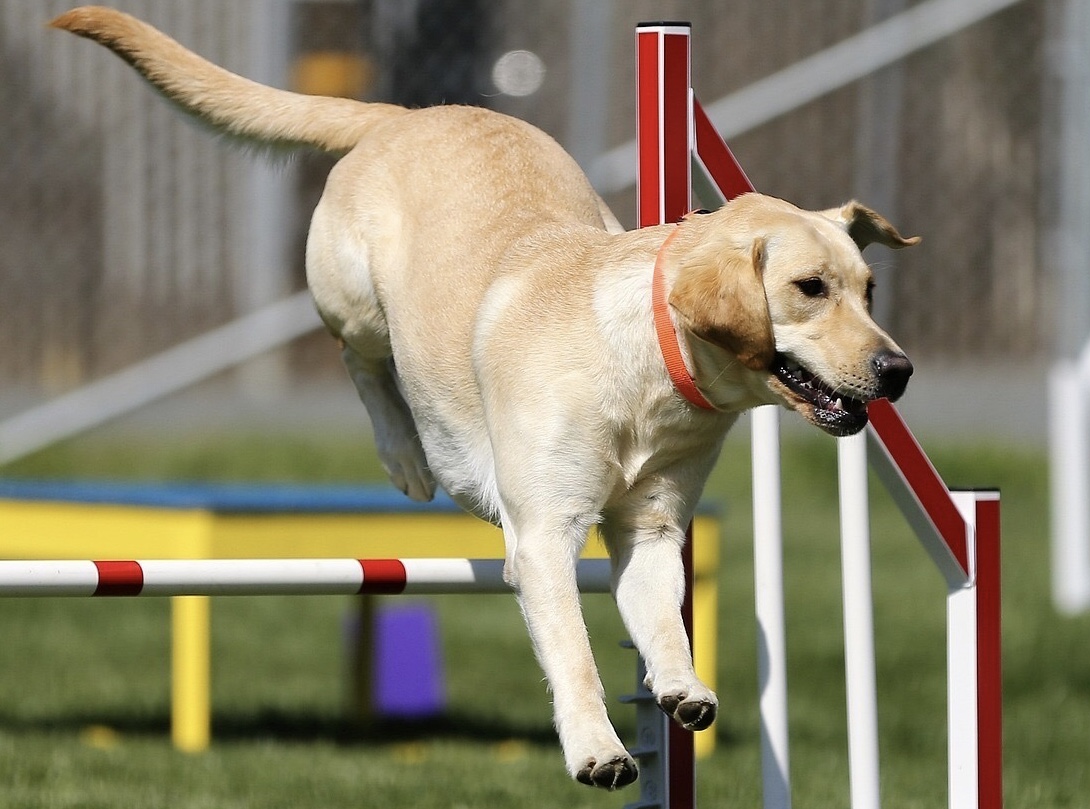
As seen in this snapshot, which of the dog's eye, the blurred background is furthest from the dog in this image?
the blurred background

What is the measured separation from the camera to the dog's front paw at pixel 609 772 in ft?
10.2

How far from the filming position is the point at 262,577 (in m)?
3.54

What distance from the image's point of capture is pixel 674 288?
10.6ft

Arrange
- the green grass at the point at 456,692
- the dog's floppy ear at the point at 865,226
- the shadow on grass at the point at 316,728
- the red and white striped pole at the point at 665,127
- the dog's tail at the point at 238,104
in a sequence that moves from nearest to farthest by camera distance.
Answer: the dog's floppy ear at the point at 865,226 < the red and white striped pole at the point at 665,127 < the dog's tail at the point at 238,104 < the green grass at the point at 456,692 < the shadow on grass at the point at 316,728

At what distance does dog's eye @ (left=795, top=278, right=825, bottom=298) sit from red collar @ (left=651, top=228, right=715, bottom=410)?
244mm

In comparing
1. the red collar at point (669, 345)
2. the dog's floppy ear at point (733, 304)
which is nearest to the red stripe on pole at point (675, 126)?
the red collar at point (669, 345)

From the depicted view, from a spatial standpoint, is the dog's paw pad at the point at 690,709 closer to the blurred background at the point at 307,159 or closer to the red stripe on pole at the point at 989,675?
the red stripe on pole at the point at 989,675

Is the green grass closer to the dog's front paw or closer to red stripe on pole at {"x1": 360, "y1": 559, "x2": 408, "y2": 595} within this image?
red stripe on pole at {"x1": 360, "y1": 559, "x2": 408, "y2": 595}

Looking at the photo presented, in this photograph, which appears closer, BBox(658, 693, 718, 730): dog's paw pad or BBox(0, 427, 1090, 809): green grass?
BBox(658, 693, 718, 730): dog's paw pad

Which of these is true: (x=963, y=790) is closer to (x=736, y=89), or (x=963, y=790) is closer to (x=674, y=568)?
(x=674, y=568)

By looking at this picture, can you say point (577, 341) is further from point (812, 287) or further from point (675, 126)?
point (675, 126)

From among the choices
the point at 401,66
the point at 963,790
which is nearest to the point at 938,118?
the point at 401,66

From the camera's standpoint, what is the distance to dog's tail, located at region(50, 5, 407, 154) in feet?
14.3

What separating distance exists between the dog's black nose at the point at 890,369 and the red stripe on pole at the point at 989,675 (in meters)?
0.86
